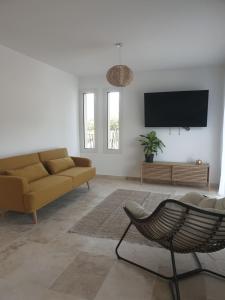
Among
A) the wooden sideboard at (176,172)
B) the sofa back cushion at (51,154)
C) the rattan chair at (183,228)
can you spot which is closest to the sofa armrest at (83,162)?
the sofa back cushion at (51,154)

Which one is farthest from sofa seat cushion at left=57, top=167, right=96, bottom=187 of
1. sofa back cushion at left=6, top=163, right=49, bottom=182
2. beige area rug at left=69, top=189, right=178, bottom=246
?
beige area rug at left=69, top=189, right=178, bottom=246

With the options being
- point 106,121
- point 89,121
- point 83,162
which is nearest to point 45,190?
point 83,162

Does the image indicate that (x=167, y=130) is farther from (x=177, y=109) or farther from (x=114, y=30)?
(x=114, y=30)

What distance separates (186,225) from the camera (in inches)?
65.7

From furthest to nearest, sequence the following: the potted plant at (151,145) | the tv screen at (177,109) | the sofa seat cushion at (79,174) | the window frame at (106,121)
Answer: the window frame at (106,121) → the potted plant at (151,145) → the tv screen at (177,109) → the sofa seat cushion at (79,174)

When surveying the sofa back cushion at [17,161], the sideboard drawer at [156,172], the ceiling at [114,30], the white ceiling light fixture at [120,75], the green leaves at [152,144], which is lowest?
the sideboard drawer at [156,172]

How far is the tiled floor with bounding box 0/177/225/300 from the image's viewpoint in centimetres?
Result: 182

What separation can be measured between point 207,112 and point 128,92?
1837mm

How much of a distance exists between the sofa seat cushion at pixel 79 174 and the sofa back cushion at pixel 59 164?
0.12 meters

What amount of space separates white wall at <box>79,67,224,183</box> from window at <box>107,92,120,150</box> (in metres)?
0.18

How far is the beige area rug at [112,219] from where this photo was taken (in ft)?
9.07

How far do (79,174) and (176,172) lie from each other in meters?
2.06

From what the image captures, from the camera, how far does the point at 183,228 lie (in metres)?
1.69

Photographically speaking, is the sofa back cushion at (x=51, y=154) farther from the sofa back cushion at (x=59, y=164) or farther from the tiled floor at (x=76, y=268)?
the tiled floor at (x=76, y=268)
